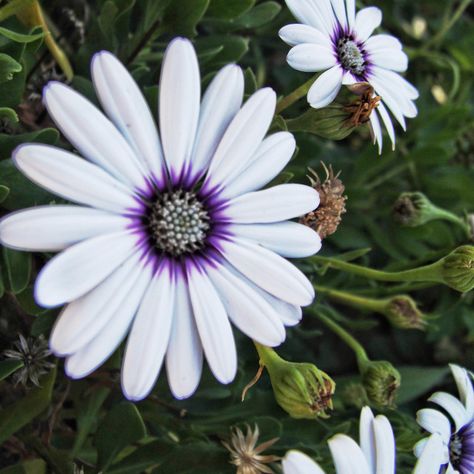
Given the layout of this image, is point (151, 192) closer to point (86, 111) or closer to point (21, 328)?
point (86, 111)

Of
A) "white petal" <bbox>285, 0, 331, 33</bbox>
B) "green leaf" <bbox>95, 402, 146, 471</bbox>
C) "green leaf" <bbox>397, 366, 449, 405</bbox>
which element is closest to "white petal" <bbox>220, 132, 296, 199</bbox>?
"white petal" <bbox>285, 0, 331, 33</bbox>

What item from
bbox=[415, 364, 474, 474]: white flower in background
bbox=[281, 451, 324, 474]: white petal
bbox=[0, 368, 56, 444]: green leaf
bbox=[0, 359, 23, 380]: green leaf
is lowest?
bbox=[0, 368, 56, 444]: green leaf

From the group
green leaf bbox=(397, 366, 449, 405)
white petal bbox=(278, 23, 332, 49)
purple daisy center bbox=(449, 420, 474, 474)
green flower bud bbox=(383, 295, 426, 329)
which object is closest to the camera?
white petal bbox=(278, 23, 332, 49)

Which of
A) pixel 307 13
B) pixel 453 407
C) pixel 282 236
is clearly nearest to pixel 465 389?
pixel 453 407

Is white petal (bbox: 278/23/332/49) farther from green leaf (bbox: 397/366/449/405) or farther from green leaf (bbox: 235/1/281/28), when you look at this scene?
green leaf (bbox: 397/366/449/405)

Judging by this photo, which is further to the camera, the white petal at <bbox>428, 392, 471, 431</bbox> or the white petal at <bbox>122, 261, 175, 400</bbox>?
the white petal at <bbox>428, 392, 471, 431</bbox>

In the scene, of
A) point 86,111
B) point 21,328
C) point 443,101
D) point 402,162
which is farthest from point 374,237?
point 86,111

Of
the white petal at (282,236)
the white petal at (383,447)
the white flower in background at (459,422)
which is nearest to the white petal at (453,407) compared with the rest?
the white flower in background at (459,422)
